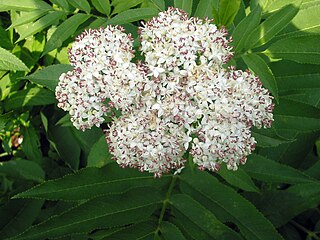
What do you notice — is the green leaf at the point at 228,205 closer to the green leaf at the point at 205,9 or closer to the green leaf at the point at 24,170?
the green leaf at the point at 205,9

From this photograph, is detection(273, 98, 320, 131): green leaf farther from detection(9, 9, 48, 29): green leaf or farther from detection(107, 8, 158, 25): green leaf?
detection(9, 9, 48, 29): green leaf

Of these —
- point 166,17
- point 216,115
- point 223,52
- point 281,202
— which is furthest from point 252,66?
point 281,202

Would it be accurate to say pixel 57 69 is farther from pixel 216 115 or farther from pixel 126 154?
pixel 216 115

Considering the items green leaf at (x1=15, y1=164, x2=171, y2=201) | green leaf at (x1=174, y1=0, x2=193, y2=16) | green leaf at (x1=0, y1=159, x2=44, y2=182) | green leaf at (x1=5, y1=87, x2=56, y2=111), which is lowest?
green leaf at (x1=0, y1=159, x2=44, y2=182)

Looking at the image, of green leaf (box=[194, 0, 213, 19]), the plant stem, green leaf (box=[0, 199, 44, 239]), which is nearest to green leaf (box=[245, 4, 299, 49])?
green leaf (box=[194, 0, 213, 19])

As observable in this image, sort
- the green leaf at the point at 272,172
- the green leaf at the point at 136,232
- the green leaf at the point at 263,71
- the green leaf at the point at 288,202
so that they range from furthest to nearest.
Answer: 1. the green leaf at the point at 288,202
2. the green leaf at the point at 272,172
3. the green leaf at the point at 136,232
4. the green leaf at the point at 263,71

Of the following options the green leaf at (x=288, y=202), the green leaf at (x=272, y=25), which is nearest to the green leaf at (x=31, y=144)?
Result: the green leaf at (x=288, y=202)
